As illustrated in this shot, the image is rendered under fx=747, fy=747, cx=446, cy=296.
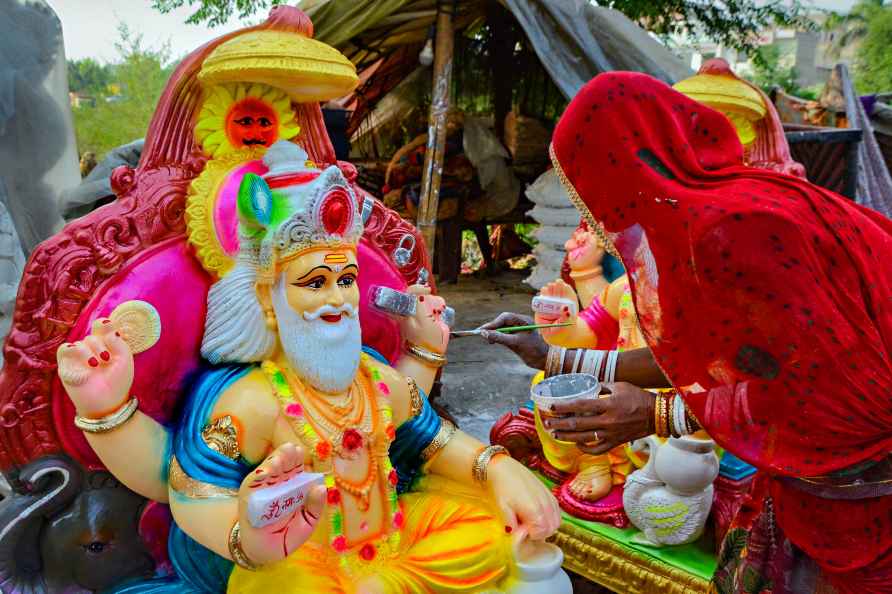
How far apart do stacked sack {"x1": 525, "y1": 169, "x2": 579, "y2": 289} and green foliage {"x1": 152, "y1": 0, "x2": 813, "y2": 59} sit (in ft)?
11.1

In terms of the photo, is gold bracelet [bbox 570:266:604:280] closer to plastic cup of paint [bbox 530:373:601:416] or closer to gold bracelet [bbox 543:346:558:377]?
gold bracelet [bbox 543:346:558:377]

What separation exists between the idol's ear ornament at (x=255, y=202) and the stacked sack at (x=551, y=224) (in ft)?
14.8

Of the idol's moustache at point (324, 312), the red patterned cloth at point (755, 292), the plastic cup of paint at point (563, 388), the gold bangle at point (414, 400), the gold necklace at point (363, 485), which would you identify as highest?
the red patterned cloth at point (755, 292)

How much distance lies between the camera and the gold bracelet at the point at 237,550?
166 cm

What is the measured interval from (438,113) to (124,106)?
441 cm

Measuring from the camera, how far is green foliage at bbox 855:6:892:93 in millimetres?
17172

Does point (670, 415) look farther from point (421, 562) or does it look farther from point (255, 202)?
point (255, 202)

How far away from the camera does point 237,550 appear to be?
1.67m

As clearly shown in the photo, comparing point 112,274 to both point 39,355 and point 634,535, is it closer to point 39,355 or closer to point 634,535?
point 39,355

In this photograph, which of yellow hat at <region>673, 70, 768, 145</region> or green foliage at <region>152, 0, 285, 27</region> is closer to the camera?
yellow hat at <region>673, 70, 768, 145</region>

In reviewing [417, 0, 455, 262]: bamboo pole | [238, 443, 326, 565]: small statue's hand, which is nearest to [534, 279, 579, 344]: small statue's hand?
[238, 443, 326, 565]: small statue's hand

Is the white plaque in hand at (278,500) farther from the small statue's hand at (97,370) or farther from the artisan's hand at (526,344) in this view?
the artisan's hand at (526,344)

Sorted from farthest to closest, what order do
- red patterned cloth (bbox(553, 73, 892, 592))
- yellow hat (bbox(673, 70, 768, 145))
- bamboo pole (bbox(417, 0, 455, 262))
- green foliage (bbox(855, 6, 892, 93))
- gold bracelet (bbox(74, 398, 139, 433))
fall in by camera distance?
green foliage (bbox(855, 6, 892, 93)) → bamboo pole (bbox(417, 0, 455, 262)) → yellow hat (bbox(673, 70, 768, 145)) → gold bracelet (bbox(74, 398, 139, 433)) → red patterned cloth (bbox(553, 73, 892, 592))

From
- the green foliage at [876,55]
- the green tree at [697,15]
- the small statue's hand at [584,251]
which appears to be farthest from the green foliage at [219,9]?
the green foliage at [876,55]
